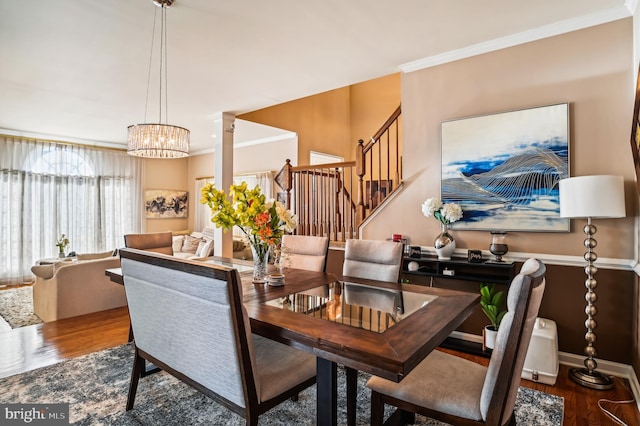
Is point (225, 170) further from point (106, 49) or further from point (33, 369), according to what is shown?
point (33, 369)

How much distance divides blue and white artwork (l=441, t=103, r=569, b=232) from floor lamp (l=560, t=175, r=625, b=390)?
0.92ft

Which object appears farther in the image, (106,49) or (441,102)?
(441,102)

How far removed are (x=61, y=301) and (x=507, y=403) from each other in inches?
173

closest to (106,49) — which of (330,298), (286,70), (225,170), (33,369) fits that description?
(286,70)

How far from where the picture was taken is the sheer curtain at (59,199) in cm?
575

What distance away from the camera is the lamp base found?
7.63ft

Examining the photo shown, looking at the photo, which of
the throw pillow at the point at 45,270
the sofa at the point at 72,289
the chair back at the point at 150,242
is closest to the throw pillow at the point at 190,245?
the sofa at the point at 72,289

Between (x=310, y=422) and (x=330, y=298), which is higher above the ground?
(x=330, y=298)

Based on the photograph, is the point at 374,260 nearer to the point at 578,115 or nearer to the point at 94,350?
the point at 578,115

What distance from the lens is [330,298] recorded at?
1838 millimetres

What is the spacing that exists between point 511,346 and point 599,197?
169 cm

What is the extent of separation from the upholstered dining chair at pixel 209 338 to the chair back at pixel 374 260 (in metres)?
0.88

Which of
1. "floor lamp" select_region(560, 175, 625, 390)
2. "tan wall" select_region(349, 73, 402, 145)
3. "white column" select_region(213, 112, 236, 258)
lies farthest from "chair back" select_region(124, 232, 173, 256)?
"tan wall" select_region(349, 73, 402, 145)

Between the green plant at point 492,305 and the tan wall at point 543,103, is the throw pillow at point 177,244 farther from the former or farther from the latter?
the green plant at point 492,305
